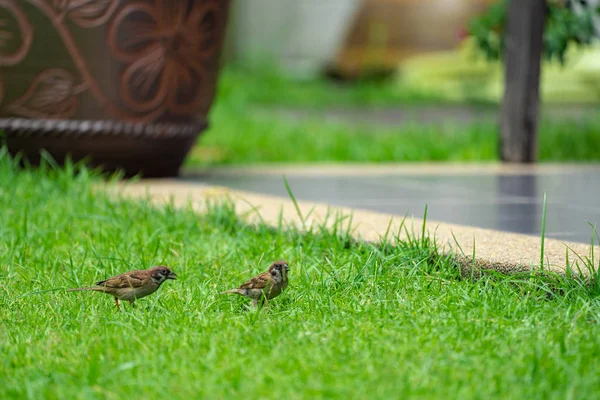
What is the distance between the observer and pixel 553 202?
159 inches

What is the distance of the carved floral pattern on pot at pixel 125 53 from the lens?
450 centimetres

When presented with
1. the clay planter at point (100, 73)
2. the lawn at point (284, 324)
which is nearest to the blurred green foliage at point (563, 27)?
the clay planter at point (100, 73)

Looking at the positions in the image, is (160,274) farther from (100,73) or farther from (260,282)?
(100,73)

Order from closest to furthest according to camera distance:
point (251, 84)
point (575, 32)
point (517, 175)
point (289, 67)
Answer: point (517, 175)
point (575, 32)
point (251, 84)
point (289, 67)

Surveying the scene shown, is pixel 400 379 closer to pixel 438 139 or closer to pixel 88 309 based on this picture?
pixel 88 309

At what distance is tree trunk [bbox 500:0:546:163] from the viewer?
5488 millimetres

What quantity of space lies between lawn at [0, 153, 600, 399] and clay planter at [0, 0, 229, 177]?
4.22 feet

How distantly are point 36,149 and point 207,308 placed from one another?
2.43 meters

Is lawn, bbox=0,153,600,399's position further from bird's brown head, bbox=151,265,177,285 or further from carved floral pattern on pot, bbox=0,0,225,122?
carved floral pattern on pot, bbox=0,0,225,122

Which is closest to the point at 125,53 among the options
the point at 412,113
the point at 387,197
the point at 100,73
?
the point at 100,73

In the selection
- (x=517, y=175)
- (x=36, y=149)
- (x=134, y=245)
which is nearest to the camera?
(x=134, y=245)

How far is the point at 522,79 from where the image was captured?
5.58 meters

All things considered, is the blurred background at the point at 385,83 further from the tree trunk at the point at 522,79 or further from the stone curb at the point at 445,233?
the stone curb at the point at 445,233

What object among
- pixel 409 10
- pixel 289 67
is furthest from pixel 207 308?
pixel 289 67
